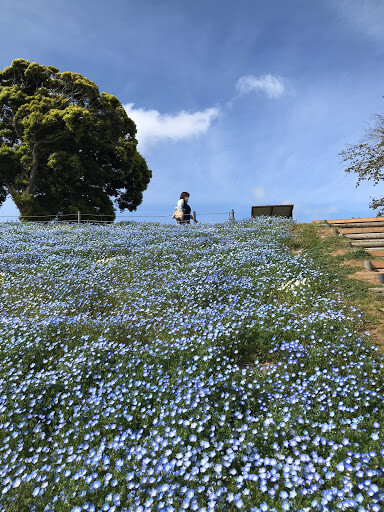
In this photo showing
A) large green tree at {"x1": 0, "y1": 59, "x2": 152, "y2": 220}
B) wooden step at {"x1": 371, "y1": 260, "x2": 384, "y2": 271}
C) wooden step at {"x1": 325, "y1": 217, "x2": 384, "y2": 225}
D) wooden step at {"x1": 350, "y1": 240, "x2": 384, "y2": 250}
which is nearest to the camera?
wooden step at {"x1": 371, "y1": 260, "x2": 384, "y2": 271}

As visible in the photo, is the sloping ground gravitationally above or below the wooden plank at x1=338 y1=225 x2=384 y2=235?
below

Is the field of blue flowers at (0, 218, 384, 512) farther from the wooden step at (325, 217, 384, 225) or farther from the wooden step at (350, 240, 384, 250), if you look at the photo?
the wooden step at (325, 217, 384, 225)

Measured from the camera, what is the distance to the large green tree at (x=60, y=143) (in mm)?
23281

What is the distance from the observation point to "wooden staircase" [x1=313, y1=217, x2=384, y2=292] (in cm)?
844

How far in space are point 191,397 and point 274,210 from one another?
1544 centimetres

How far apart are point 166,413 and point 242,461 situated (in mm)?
878

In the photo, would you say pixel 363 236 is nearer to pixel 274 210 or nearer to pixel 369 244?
pixel 369 244

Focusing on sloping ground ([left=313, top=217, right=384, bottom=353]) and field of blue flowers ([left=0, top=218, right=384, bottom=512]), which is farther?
sloping ground ([left=313, top=217, right=384, bottom=353])

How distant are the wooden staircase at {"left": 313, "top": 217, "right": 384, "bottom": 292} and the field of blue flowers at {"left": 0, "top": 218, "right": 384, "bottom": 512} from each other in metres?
1.79

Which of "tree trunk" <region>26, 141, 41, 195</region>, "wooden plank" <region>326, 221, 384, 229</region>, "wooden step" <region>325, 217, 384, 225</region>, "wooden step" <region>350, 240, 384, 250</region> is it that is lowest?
"wooden step" <region>350, 240, 384, 250</region>

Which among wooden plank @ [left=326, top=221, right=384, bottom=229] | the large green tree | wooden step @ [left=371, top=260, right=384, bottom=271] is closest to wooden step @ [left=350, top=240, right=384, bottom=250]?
wooden step @ [left=371, top=260, right=384, bottom=271]

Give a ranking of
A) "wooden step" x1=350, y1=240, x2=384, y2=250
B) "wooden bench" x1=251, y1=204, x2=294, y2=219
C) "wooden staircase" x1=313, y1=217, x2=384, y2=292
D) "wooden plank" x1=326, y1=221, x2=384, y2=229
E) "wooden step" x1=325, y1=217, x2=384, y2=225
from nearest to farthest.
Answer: "wooden staircase" x1=313, y1=217, x2=384, y2=292, "wooden step" x1=350, y1=240, x2=384, y2=250, "wooden plank" x1=326, y1=221, x2=384, y2=229, "wooden step" x1=325, y1=217, x2=384, y2=225, "wooden bench" x1=251, y1=204, x2=294, y2=219

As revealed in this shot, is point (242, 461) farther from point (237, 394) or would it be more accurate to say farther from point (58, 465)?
point (58, 465)

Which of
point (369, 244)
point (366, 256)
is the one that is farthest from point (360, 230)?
point (366, 256)
